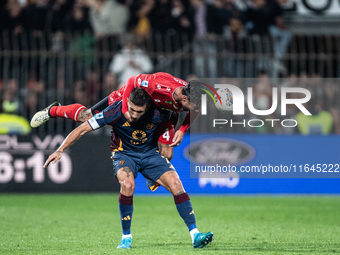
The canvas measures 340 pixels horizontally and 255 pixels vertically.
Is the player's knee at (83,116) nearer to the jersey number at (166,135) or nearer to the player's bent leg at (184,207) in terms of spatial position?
the jersey number at (166,135)

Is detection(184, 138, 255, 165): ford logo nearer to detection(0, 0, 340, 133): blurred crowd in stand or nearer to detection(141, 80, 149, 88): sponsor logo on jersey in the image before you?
detection(0, 0, 340, 133): blurred crowd in stand

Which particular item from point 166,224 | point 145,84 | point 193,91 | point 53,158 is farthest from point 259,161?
point 53,158

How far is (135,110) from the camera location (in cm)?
645

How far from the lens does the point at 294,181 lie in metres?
13.3

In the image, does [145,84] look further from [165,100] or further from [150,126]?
[150,126]

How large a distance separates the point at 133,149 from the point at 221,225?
2.66 meters

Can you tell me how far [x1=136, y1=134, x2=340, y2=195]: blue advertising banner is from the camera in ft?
42.8

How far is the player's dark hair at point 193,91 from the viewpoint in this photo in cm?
691

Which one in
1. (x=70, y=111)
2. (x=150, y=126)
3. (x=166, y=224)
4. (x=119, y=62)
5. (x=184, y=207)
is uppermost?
(x=70, y=111)

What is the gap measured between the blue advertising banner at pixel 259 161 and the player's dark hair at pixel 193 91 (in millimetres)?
6096

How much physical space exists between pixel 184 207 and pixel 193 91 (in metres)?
1.39

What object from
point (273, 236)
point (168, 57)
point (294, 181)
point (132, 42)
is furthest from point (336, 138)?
point (273, 236)

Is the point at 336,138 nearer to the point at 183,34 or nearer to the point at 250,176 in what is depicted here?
the point at 250,176

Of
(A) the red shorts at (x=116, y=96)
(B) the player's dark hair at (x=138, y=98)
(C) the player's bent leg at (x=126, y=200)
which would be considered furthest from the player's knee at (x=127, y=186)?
(A) the red shorts at (x=116, y=96)
